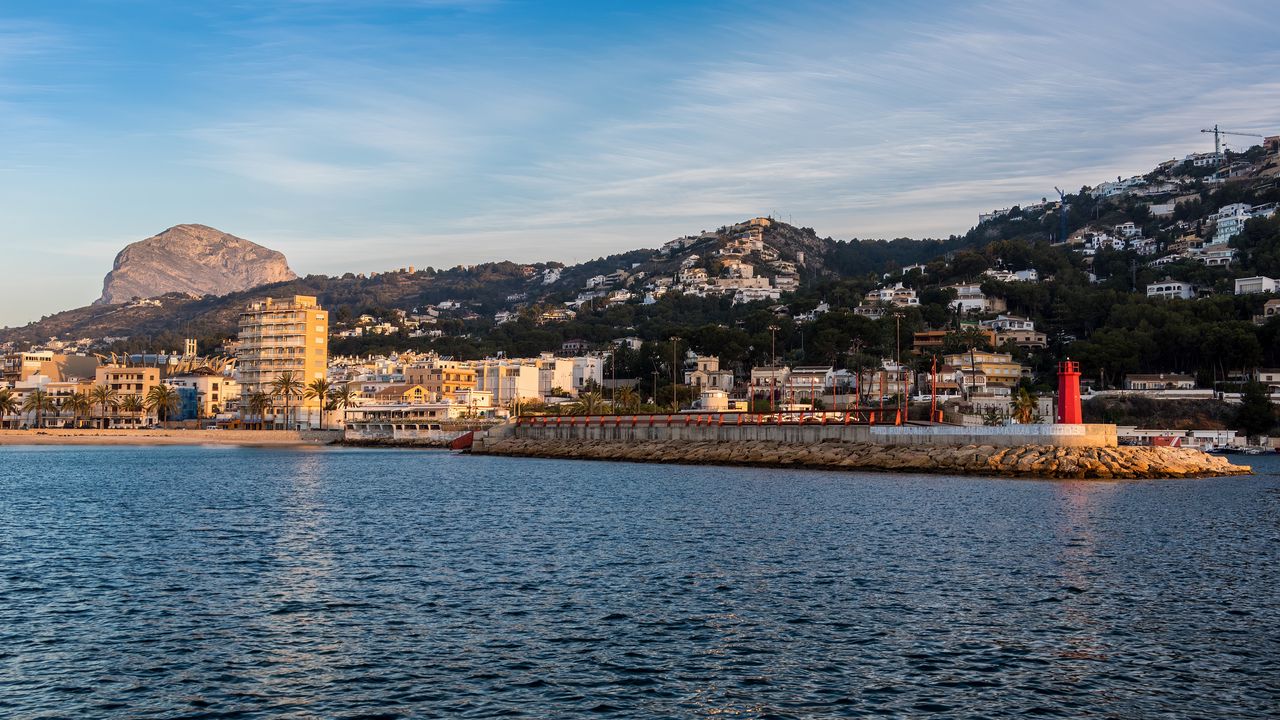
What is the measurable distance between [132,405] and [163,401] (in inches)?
186

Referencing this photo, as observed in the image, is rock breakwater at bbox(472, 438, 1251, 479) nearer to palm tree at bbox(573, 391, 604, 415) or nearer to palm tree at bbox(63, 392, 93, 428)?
palm tree at bbox(573, 391, 604, 415)

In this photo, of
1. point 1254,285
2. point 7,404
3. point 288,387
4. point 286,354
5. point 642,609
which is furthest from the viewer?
point 1254,285

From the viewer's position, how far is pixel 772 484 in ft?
178

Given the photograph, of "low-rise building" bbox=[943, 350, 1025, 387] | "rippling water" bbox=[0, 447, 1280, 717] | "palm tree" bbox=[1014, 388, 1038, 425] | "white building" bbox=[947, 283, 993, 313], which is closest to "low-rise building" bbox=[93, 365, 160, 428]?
"low-rise building" bbox=[943, 350, 1025, 387]

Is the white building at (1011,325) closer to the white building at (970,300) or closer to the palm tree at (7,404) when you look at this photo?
the white building at (970,300)

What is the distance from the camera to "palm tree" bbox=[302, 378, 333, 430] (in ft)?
425

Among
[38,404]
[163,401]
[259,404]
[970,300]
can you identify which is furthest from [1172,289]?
[38,404]

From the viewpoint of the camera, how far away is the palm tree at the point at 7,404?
136 m

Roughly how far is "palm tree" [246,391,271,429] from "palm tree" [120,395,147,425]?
18226 mm

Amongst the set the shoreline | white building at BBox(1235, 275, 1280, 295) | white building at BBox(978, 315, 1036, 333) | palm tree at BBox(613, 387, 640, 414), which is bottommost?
the shoreline

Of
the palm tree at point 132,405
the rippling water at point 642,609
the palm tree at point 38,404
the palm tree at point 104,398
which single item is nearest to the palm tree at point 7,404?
the palm tree at point 38,404

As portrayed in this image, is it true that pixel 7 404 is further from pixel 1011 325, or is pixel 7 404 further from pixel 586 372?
pixel 1011 325

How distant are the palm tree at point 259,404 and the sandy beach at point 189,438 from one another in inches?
287

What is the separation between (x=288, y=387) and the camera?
5039 inches
